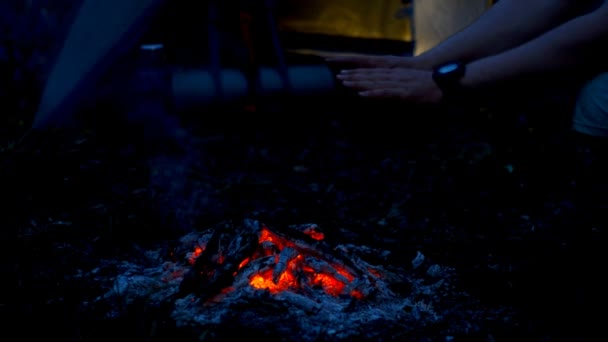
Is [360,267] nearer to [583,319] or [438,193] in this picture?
[583,319]

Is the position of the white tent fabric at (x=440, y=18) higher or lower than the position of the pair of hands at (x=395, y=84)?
higher

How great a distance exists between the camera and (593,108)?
2.15 m

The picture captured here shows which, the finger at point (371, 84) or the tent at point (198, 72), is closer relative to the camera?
the finger at point (371, 84)

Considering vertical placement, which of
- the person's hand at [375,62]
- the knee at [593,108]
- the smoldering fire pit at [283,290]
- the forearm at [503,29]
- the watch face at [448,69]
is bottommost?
the smoldering fire pit at [283,290]

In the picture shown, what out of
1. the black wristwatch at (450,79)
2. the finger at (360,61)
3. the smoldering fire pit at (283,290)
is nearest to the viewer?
the smoldering fire pit at (283,290)

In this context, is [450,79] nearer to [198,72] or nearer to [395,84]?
[395,84]

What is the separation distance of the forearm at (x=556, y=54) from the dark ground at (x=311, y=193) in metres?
0.60

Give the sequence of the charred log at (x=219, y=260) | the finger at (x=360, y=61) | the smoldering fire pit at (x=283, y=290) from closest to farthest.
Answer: the smoldering fire pit at (x=283, y=290), the charred log at (x=219, y=260), the finger at (x=360, y=61)

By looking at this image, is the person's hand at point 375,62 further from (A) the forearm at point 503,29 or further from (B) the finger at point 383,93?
(B) the finger at point 383,93

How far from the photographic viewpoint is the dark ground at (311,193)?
6.89 feet

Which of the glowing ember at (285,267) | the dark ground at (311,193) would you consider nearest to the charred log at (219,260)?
the glowing ember at (285,267)

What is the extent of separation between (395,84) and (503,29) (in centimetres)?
91

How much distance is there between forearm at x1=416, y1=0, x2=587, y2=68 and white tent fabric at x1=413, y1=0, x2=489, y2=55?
1.27 m

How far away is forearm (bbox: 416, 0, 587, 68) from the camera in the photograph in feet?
8.63
